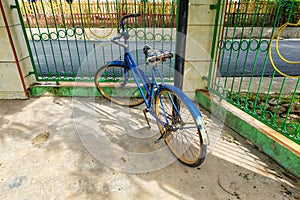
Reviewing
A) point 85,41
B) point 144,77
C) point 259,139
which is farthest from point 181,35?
point 85,41

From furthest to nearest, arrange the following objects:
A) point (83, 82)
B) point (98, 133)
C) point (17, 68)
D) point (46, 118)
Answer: point (83, 82) → point (17, 68) → point (46, 118) → point (98, 133)

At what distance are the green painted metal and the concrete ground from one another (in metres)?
0.08

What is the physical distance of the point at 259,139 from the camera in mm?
2395

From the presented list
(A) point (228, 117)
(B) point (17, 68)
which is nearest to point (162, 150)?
(A) point (228, 117)

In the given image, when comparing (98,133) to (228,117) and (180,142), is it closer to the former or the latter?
(180,142)

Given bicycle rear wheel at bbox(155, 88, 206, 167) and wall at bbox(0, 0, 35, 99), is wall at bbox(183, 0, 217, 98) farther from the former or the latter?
wall at bbox(0, 0, 35, 99)

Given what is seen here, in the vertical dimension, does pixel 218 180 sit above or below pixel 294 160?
below

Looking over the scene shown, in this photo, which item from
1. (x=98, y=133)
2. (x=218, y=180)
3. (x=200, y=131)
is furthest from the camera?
(x=98, y=133)

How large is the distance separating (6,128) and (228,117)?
10.3 ft

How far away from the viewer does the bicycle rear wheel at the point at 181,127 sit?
6.39ft

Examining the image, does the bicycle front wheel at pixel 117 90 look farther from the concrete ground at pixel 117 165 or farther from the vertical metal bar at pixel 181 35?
the vertical metal bar at pixel 181 35

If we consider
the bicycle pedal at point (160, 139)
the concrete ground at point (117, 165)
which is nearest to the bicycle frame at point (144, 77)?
the bicycle pedal at point (160, 139)

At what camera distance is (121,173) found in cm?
210

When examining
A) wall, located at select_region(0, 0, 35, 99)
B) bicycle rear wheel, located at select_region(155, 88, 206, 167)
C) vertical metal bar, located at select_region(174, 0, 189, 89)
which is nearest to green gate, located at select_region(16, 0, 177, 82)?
wall, located at select_region(0, 0, 35, 99)
